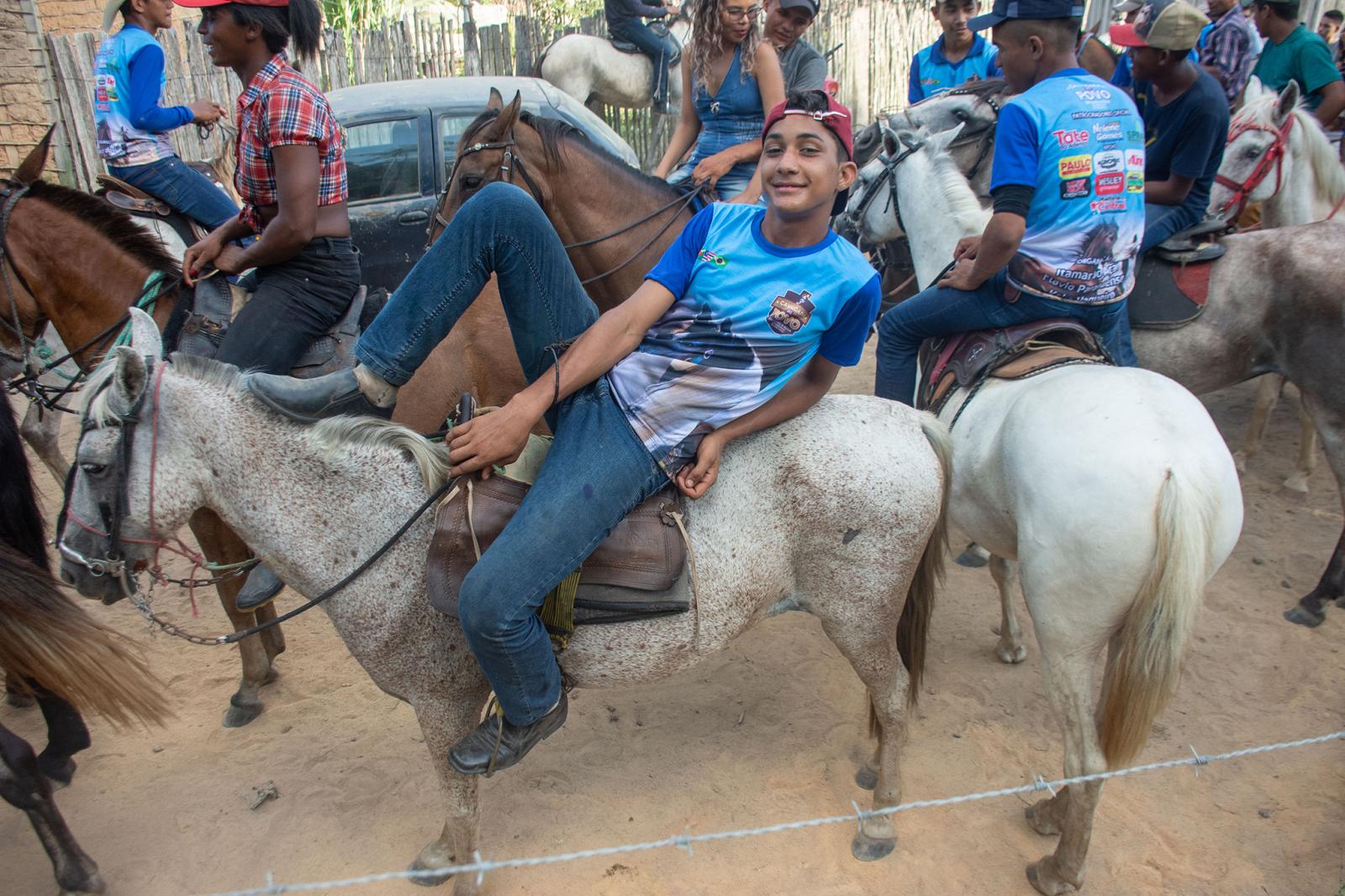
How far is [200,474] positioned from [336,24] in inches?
602

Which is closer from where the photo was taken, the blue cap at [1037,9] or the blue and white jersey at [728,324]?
the blue and white jersey at [728,324]

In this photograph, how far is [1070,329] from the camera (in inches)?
131

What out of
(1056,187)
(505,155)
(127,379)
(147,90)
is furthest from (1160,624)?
(147,90)

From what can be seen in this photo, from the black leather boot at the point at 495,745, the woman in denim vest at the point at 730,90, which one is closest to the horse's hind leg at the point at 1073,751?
the black leather boot at the point at 495,745

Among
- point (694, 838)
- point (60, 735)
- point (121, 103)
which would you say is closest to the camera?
point (694, 838)

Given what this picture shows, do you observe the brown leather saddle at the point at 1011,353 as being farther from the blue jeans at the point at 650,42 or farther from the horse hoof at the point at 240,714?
the blue jeans at the point at 650,42

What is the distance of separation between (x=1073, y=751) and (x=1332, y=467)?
2.77 m

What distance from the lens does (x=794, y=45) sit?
17.1 feet

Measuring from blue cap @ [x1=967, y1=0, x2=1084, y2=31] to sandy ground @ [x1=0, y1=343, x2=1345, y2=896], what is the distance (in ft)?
7.11

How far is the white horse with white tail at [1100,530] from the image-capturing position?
2428 millimetres

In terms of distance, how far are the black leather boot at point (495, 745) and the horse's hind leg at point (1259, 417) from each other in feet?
17.4

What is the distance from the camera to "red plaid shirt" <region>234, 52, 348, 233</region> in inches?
124

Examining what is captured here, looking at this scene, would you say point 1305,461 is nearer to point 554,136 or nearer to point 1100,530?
point 1100,530

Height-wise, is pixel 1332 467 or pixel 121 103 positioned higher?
pixel 121 103
